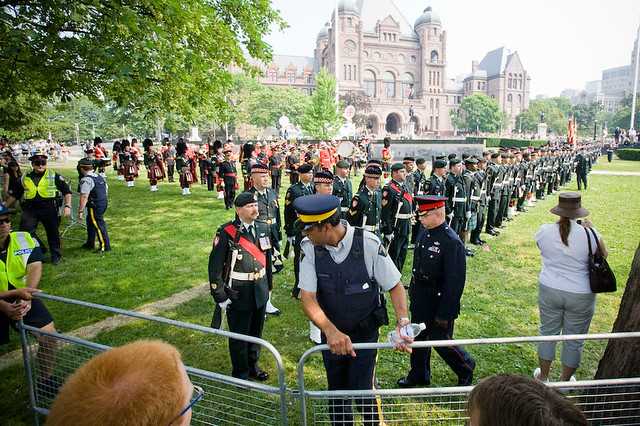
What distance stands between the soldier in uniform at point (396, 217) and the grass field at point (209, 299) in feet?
2.29

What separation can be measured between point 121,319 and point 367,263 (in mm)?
4995

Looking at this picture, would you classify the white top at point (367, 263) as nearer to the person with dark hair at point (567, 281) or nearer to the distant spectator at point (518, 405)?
the distant spectator at point (518, 405)

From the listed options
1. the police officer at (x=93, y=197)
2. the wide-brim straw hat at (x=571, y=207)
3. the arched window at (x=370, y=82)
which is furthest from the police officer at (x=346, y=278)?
the arched window at (x=370, y=82)

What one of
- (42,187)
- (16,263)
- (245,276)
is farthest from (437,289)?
(42,187)

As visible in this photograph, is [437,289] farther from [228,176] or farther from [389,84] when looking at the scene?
[389,84]

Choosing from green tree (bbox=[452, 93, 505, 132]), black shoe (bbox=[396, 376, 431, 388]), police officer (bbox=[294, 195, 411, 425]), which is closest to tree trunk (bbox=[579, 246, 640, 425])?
black shoe (bbox=[396, 376, 431, 388])

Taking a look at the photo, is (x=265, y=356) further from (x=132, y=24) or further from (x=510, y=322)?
(x=132, y=24)

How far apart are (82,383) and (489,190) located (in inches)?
494

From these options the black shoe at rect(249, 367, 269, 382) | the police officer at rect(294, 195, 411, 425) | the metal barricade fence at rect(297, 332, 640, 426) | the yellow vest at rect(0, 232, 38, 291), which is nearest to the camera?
the metal barricade fence at rect(297, 332, 640, 426)

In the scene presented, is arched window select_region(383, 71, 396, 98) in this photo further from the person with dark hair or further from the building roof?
the person with dark hair

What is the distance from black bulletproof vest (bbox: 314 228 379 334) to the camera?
3271 mm

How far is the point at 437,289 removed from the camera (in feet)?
14.7

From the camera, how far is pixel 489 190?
480 inches

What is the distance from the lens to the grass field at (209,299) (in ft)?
17.1
